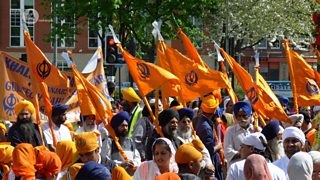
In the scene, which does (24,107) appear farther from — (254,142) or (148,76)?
(254,142)

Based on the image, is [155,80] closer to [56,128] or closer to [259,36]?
[56,128]

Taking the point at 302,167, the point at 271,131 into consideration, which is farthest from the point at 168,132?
the point at 302,167

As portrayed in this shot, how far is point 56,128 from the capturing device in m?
12.7

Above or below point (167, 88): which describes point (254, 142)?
below

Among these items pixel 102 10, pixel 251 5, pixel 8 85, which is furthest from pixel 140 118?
pixel 251 5

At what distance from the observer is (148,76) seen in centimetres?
1336

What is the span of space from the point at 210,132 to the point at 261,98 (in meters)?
1.44

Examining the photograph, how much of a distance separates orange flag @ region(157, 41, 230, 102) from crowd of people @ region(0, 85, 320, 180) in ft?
0.58

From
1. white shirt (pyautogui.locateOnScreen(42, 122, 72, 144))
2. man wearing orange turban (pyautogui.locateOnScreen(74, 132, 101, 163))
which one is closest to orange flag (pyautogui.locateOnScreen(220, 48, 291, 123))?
white shirt (pyautogui.locateOnScreen(42, 122, 72, 144))

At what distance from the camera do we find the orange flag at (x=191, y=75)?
14286 millimetres

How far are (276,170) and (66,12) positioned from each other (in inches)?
1077

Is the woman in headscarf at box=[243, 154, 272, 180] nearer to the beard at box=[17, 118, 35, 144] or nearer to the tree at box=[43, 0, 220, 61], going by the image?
the beard at box=[17, 118, 35, 144]

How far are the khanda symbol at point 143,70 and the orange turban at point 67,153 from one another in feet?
13.5

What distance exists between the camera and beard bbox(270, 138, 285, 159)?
10.8m
